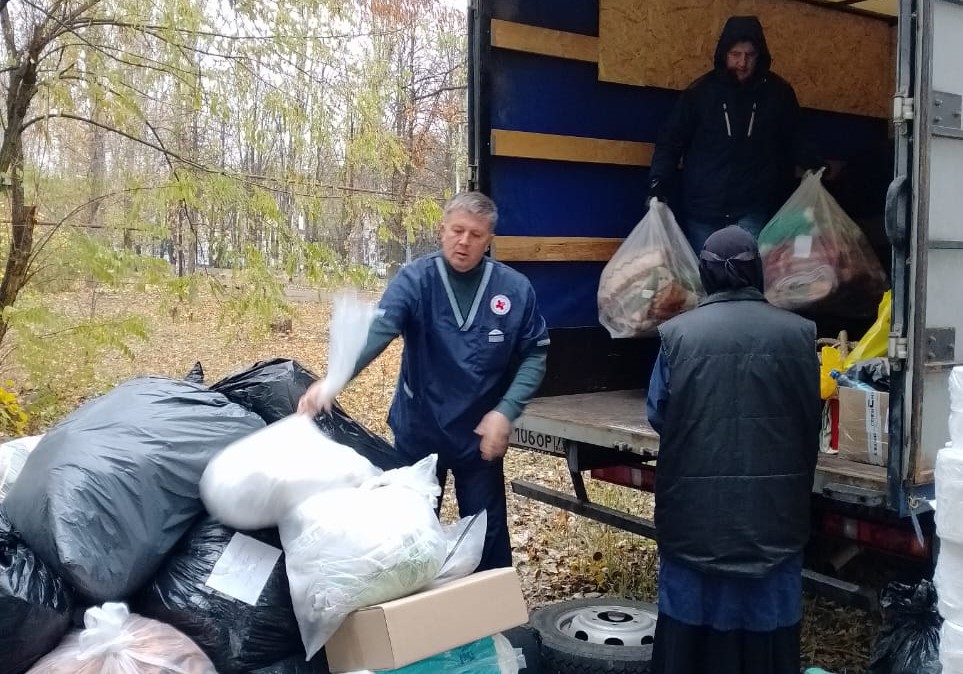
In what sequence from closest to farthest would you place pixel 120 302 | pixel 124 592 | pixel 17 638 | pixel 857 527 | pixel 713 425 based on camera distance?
pixel 17 638
pixel 124 592
pixel 713 425
pixel 857 527
pixel 120 302

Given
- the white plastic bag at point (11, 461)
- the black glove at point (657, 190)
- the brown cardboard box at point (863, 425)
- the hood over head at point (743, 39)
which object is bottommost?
the white plastic bag at point (11, 461)

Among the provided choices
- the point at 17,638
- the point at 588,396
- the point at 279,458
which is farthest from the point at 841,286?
the point at 17,638

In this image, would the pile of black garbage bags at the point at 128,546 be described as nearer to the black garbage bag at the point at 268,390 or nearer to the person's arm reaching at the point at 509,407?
the black garbage bag at the point at 268,390

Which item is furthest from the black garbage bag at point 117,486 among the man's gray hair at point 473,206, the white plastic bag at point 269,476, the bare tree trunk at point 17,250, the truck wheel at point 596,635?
the bare tree trunk at point 17,250

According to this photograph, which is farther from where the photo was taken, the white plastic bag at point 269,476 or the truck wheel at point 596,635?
the truck wheel at point 596,635

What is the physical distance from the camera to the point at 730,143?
447cm

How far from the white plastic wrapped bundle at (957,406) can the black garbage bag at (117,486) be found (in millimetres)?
1994

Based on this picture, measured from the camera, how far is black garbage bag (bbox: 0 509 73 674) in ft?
7.20

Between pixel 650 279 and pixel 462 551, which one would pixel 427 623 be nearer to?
pixel 462 551

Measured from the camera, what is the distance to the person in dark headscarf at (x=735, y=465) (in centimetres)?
266

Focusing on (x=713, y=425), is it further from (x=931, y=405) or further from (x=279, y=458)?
(x=279, y=458)

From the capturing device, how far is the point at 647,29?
186 inches

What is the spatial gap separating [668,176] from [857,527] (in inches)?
79.8

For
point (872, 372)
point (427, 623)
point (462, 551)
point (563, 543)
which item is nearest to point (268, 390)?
point (462, 551)
